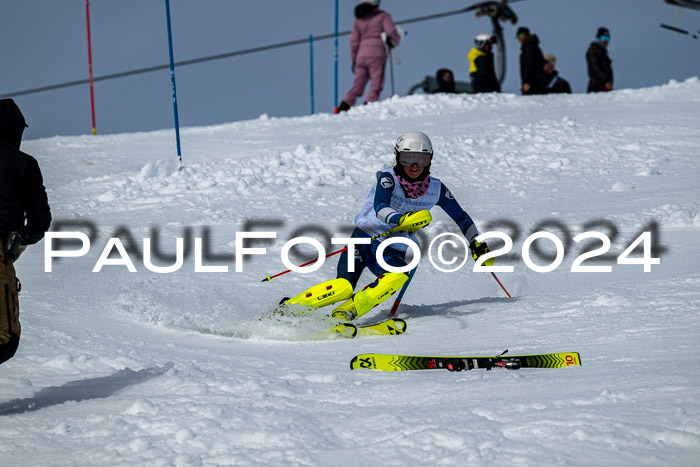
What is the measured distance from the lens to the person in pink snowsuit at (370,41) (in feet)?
51.0

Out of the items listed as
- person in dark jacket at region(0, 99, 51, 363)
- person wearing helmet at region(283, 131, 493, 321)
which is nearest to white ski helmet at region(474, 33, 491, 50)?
person wearing helmet at region(283, 131, 493, 321)

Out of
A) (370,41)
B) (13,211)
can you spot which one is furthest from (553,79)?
(13,211)

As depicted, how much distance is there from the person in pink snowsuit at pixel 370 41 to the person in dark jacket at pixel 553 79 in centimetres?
390

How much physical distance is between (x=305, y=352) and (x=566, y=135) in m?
9.24

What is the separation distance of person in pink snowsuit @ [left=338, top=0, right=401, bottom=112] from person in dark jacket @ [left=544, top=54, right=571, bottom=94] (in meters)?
3.90

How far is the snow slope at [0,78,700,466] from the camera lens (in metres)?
3.16

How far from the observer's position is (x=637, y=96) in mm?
16812

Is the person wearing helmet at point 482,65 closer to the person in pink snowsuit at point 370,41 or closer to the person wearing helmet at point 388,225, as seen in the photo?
the person in pink snowsuit at point 370,41

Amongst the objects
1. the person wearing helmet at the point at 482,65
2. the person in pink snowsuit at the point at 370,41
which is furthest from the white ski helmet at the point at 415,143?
the person wearing helmet at the point at 482,65

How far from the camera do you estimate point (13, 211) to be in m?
3.79

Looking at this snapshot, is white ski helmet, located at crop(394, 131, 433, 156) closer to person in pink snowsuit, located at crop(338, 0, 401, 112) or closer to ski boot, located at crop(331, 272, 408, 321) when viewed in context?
ski boot, located at crop(331, 272, 408, 321)

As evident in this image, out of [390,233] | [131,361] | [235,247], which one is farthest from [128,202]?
[131,361]

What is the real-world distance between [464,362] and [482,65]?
13.4 metres

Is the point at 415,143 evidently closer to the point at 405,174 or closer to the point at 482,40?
the point at 405,174
